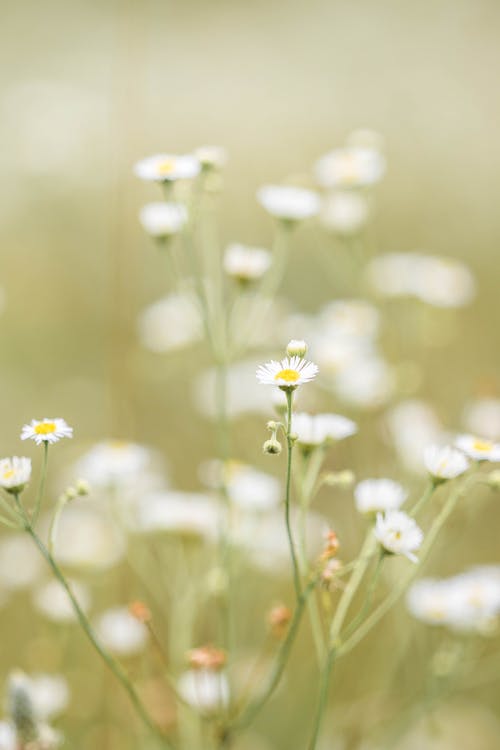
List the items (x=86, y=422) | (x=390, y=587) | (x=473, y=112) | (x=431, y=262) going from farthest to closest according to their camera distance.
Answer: (x=473, y=112) → (x=86, y=422) → (x=431, y=262) → (x=390, y=587)

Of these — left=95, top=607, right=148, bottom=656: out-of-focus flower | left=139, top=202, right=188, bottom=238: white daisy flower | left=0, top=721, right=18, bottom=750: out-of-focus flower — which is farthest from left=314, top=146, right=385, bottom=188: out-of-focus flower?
left=0, top=721, right=18, bottom=750: out-of-focus flower

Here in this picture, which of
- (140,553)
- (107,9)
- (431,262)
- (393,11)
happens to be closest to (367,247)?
(431,262)

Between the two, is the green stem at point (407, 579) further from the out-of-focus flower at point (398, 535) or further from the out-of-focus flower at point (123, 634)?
the out-of-focus flower at point (123, 634)


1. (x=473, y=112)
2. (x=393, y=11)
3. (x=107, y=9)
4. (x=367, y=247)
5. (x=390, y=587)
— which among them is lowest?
(x=390, y=587)

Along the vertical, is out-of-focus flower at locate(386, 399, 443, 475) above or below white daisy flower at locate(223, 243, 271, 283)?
below

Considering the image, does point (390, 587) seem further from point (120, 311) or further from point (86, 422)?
point (86, 422)

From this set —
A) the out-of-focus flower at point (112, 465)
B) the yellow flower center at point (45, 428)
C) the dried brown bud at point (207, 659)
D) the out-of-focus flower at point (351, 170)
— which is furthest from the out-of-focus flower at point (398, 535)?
the out-of-focus flower at point (351, 170)

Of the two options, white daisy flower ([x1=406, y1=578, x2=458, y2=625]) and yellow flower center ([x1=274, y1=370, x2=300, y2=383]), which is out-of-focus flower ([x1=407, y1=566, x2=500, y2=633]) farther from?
yellow flower center ([x1=274, y1=370, x2=300, y2=383])
